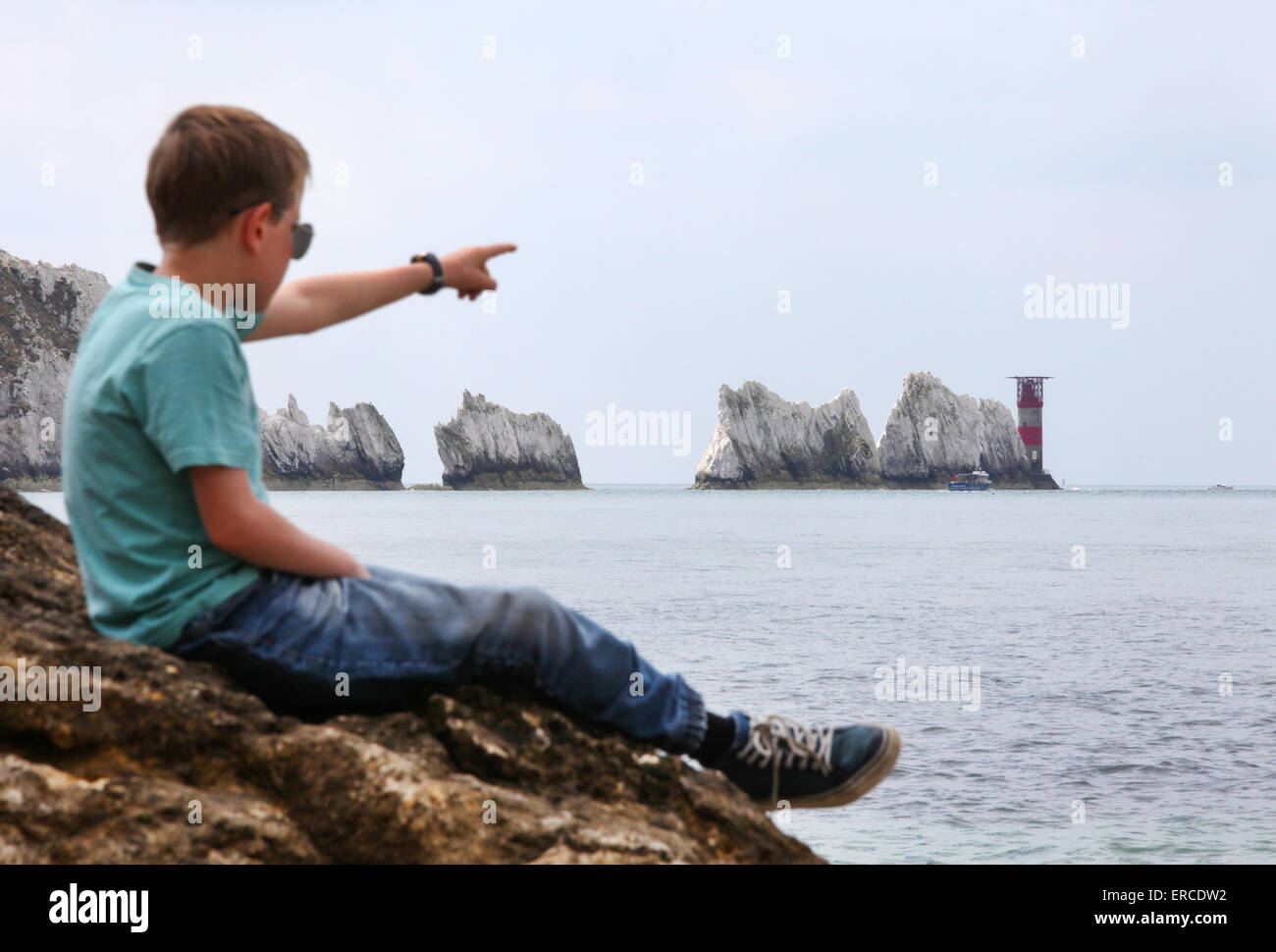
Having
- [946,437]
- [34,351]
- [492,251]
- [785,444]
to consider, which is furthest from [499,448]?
[492,251]

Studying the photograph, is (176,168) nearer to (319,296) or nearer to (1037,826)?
(319,296)

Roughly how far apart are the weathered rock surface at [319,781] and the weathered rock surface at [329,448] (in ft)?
403

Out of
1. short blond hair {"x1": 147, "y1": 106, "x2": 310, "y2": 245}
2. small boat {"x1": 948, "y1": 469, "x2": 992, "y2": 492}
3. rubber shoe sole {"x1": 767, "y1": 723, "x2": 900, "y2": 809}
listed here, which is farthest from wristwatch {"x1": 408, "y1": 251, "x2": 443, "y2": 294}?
small boat {"x1": 948, "y1": 469, "x2": 992, "y2": 492}

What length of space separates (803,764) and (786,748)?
0.07 m

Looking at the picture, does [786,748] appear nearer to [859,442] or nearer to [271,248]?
[271,248]

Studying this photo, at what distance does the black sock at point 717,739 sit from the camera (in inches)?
123

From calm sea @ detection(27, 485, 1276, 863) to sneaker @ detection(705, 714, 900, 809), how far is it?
563cm

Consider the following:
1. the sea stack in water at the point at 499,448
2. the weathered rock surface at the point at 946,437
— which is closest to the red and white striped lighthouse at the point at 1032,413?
the weathered rock surface at the point at 946,437

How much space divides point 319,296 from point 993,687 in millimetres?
13931

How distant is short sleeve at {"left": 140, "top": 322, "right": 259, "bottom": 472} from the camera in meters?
2.46

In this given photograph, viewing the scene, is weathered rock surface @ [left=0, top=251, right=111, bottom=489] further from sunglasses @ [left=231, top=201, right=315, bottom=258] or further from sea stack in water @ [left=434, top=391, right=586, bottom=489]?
sunglasses @ [left=231, top=201, right=315, bottom=258]

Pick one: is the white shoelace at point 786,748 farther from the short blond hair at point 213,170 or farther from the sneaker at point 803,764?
the short blond hair at point 213,170
